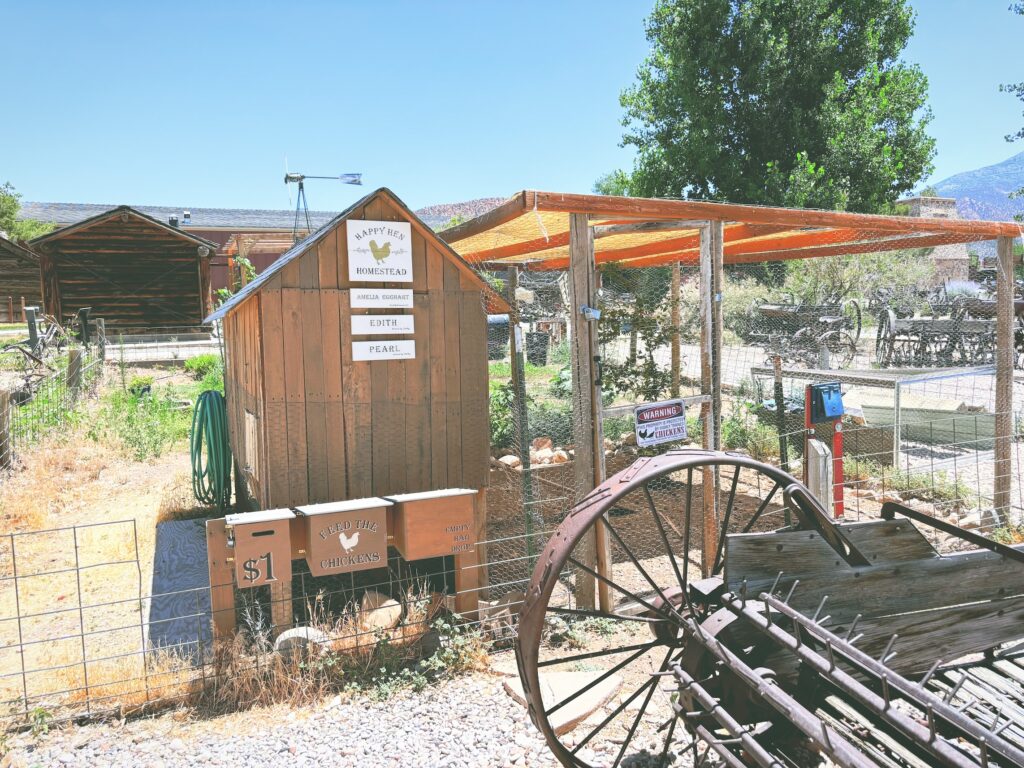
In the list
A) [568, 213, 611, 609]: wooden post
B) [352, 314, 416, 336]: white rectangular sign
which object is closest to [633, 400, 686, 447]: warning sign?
[568, 213, 611, 609]: wooden post

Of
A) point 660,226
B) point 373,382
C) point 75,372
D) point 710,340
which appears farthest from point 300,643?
point 75,372

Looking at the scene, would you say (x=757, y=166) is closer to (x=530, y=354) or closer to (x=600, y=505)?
(x=530, y=354)

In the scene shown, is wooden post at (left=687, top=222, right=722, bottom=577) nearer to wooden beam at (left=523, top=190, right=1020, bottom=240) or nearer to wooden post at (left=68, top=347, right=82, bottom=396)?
wooden beam at (left=523, top=190, right=1020, bottom=240)

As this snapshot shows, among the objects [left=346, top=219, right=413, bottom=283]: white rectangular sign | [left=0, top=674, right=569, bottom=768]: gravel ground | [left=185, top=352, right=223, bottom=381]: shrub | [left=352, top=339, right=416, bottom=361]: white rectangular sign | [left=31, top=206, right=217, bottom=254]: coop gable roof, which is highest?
[left=31, top=206, right=217, bottom=254]: coop gable roof

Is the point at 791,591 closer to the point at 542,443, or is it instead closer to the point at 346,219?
the point at 346,219

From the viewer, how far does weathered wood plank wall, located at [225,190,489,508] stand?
5043mm

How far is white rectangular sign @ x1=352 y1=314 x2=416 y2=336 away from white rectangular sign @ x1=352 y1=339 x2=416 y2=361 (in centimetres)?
7

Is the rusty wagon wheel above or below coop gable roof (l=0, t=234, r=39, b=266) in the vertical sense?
below

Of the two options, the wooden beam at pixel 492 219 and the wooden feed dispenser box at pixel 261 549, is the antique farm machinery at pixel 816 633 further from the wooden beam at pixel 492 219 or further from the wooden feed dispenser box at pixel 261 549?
the wooden beam at pixel 492 219

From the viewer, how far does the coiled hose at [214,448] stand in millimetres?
7098

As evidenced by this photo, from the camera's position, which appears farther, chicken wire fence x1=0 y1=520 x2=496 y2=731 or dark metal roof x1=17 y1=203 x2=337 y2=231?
dark metal roof x1=17 y1=203 x2=337 y2=231

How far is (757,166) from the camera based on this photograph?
24.2 meters

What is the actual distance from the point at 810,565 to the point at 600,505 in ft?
2.83

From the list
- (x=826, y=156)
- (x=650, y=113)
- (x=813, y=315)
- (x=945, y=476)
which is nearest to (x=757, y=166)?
(x=826, y=156)
